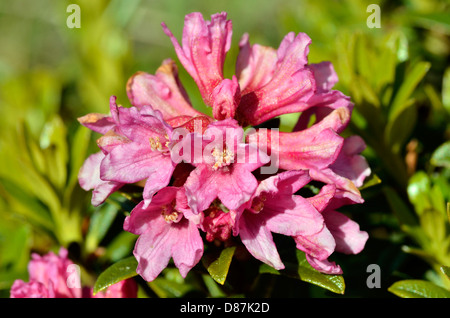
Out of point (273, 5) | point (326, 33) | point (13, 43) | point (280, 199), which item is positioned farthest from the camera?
point (273, 5)

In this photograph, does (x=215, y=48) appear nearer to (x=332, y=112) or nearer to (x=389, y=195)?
(x=332, y=112)

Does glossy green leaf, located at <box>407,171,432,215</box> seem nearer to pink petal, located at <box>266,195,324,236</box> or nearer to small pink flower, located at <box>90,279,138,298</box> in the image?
pink petal, located at <box>266,195,324,236</box>

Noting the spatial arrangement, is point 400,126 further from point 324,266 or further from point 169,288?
point 169,288

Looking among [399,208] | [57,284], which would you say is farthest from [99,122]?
[399,208]
